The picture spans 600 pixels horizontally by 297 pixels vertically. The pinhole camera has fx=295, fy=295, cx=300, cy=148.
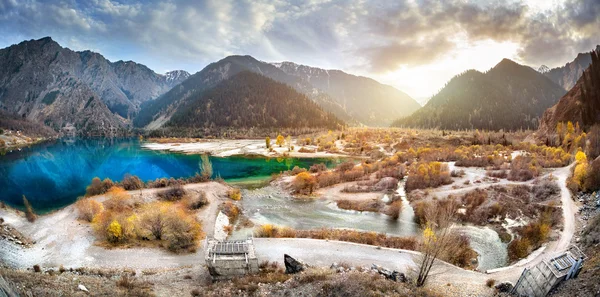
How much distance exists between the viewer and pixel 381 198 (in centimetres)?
4034

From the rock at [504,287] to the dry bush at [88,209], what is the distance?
33436mm

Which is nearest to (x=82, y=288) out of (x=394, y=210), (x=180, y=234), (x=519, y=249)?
(x=180, y=234)

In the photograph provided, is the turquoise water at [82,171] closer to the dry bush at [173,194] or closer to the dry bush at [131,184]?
the dry bush at [131,184]

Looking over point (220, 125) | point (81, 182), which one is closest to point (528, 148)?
point (81, 182)

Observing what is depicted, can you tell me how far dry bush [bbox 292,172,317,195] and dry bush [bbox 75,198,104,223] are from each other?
2475 cm

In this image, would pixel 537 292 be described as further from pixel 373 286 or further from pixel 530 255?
pixel 530 255

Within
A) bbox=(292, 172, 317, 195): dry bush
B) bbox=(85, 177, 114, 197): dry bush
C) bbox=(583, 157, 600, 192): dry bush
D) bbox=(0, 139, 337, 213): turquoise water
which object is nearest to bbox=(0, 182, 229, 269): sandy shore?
bbox=(85, 177, 114, 197): dry bush

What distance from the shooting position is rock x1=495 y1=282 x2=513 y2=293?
1563cm

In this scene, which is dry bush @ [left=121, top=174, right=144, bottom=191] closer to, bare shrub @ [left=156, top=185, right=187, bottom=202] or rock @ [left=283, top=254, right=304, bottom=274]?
bare shrub @ [left=156, top=185, right=187, bottom=202]

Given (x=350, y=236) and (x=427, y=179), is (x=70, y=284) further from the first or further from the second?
(x=427, y=179)

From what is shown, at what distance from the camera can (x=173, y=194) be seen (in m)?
38.8

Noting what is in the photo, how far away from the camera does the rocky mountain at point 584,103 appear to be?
5909 centimetres

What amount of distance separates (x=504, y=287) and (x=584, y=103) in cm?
6903

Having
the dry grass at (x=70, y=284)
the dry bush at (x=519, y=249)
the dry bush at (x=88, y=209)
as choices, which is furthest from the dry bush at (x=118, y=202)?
the dry bush at (x=519, y=249)
